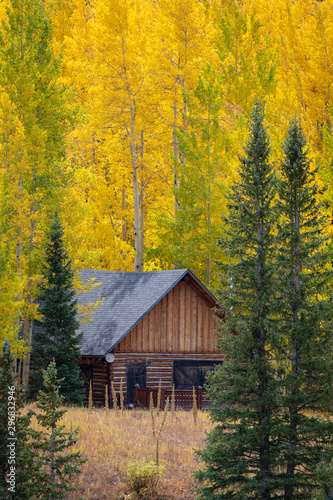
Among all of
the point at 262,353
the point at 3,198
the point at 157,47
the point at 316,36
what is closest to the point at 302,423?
the point at 262,353

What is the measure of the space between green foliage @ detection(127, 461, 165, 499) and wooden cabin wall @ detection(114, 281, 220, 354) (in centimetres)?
1076

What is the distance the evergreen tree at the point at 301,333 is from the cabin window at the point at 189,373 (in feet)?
44.7

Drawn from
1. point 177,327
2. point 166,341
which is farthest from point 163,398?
point 177,327

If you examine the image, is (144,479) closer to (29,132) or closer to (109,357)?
(109,357)

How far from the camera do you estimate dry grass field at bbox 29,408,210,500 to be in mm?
15211

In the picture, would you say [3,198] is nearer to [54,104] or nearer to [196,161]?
[54,104]

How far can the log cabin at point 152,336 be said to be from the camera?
25.7 metres

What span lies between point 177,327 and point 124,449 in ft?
34.9

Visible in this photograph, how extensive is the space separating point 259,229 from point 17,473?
22.6 feet

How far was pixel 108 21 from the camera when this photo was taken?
35.1m

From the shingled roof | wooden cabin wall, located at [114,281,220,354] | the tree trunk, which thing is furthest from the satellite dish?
the tree trunk

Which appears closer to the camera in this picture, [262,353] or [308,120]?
[262,353]

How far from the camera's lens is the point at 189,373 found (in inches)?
1076

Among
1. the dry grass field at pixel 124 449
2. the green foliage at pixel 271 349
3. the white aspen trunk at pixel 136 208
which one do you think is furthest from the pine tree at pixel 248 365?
the white aspen trunk at pixel 136 208
